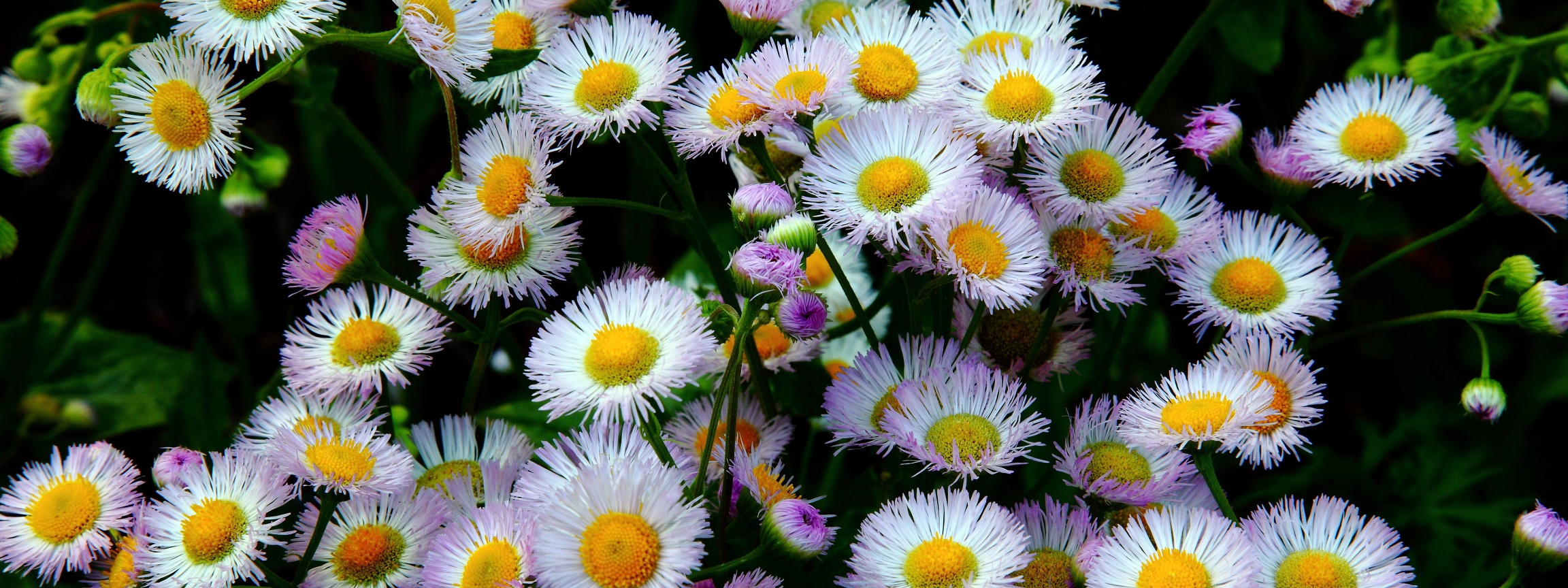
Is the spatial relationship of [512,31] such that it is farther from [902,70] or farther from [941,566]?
[941,566]

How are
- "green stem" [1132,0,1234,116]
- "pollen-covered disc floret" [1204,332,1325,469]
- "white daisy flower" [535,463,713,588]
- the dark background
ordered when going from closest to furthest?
1. "white daisy flower" [535,463,713,588]
2. "pollen-covered disc floret" [1204,332,1325,469]
3. "green stem" [1132,0,1234,116]
4. the dark background

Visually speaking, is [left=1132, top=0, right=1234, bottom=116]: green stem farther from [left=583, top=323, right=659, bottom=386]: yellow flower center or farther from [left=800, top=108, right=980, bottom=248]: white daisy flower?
[left=583, top=323, right=659, bottom=386]: yellow flower center

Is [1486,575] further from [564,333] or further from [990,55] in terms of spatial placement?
[564,333]

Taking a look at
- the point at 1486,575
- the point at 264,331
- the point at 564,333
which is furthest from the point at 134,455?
the point at 1486,575

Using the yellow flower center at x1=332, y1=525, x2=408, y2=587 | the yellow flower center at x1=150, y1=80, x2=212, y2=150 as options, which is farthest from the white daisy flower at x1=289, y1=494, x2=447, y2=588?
the yellow flower center at x1=150, y1=80, x2=212, y2=150

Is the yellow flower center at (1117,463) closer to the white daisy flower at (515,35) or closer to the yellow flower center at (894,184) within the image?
the yellow flower center at (894,184)

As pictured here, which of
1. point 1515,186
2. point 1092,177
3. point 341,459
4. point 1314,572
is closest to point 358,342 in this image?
point 341,459
